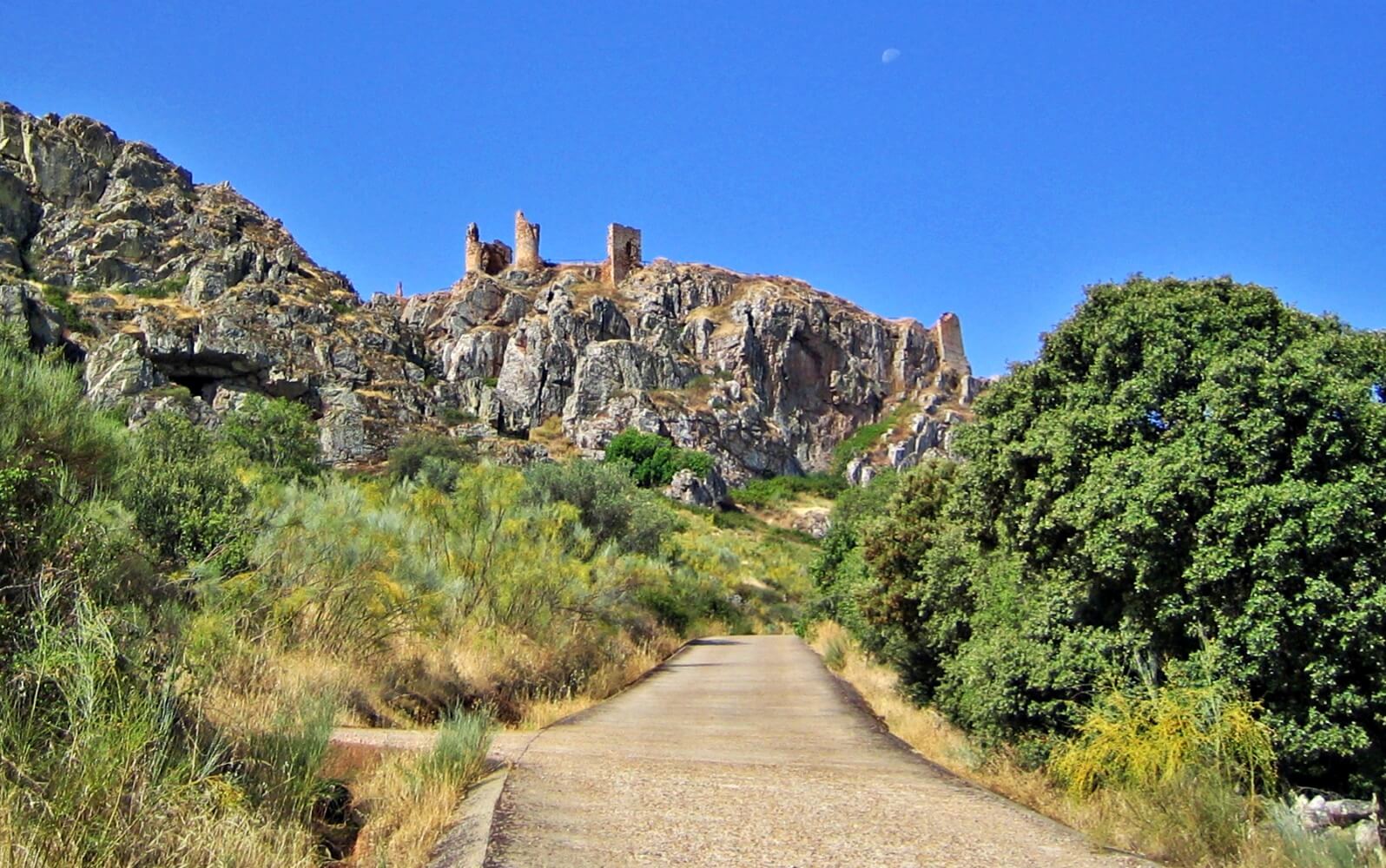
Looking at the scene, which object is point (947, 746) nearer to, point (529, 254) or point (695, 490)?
point (695, 490)

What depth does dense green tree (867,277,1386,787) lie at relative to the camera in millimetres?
6664

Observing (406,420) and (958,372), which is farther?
(958,372)

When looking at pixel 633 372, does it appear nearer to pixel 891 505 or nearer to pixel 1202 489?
pixel 891 505

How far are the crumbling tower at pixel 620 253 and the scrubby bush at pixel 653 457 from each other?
35125 millimetres

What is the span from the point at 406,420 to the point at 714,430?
36.3 meters

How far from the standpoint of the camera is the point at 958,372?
132m

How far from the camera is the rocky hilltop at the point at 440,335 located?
203 feet

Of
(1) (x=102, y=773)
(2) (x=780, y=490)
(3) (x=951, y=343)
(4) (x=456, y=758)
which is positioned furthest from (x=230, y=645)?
(3) (x=951, y=343)

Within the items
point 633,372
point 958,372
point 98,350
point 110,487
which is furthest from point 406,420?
point 958,372

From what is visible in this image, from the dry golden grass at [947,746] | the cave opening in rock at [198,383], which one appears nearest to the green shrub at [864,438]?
the cave opening in rock at [198,383]

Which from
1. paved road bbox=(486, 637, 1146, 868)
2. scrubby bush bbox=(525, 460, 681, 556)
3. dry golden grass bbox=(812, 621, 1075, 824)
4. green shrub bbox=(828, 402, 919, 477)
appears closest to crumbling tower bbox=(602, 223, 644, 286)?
green shrub bbox=(828, 402, 919, 477)

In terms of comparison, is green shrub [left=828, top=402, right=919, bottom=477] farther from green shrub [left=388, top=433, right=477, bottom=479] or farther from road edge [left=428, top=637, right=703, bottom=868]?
road edge [left=428, top=637, right=703, bottom=868]

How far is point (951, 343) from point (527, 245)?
56.0 meters

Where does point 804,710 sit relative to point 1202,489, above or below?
below
